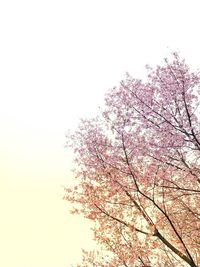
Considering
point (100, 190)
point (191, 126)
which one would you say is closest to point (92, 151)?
point (100, 190)

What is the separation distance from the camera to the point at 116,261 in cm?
1081

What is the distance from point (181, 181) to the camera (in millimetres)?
11438

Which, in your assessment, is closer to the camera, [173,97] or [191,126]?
[191,126]

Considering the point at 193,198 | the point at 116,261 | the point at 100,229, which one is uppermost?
the point at 193,198

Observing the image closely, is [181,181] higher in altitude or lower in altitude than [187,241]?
higher

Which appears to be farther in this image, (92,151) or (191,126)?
(92,151)

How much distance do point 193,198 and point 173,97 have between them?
10.6 ft

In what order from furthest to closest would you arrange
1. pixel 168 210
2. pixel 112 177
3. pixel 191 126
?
pixel 168 210
pixel 112 177
pixel 191 126

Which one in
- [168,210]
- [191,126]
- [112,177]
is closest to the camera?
[191,126]

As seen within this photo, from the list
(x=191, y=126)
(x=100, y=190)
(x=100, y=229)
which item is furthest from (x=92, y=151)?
(x=191, y=126)

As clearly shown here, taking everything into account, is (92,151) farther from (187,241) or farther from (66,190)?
(187,241)

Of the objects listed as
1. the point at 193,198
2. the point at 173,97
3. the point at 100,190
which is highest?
the point at 173,97

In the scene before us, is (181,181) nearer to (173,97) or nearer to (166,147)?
(166,147)

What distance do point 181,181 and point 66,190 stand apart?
337 centimetres
